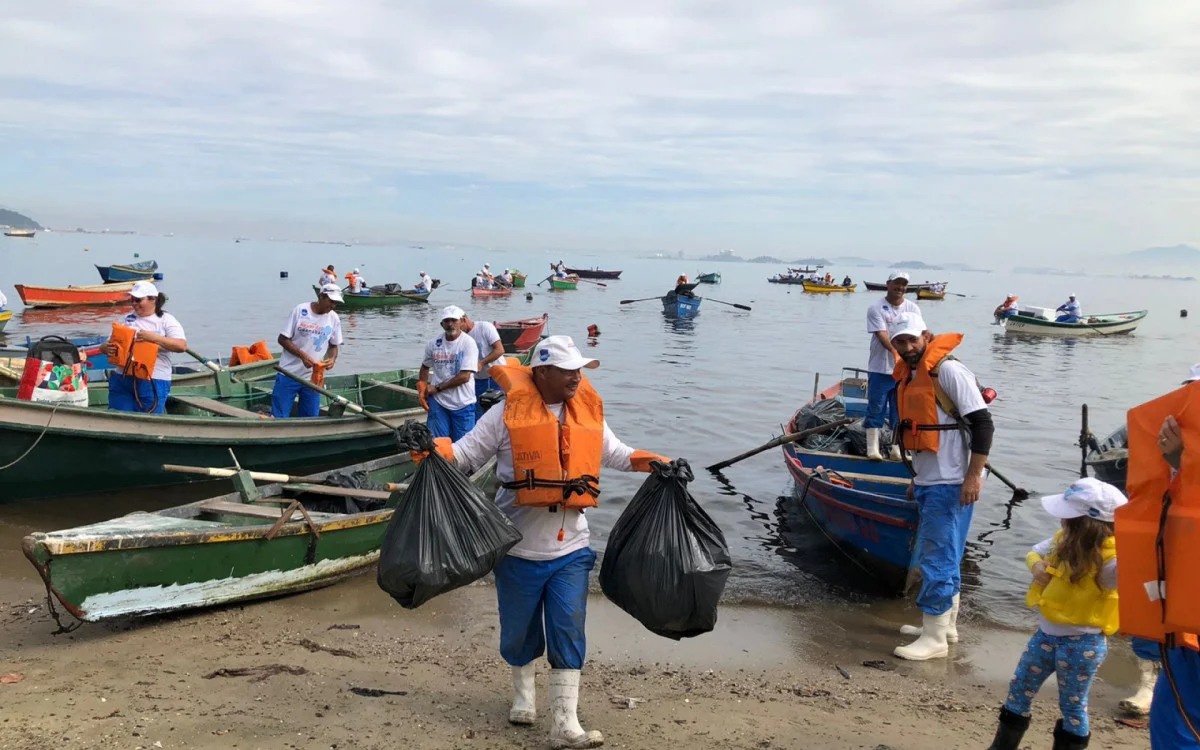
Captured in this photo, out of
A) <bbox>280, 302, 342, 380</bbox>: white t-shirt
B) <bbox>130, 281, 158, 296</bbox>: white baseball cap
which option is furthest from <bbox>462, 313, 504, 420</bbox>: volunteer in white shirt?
<bbox>130, 281, 158, 296</bbox>: white baseball cap

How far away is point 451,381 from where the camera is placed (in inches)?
343

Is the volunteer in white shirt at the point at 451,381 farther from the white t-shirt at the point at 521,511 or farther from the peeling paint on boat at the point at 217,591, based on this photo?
the white t-shirt at the point at 521,511

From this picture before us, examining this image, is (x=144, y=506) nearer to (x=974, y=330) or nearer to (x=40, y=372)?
(x=40, y=372)

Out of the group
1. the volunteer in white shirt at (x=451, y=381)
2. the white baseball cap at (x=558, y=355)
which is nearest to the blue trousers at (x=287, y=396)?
the volunteer in white shirt at (x=451, y=381)

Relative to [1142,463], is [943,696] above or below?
below

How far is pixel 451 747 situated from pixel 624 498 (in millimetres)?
6774

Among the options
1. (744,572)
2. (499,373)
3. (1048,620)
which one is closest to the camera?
(1048,620)

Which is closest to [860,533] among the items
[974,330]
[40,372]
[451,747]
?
[451,747]

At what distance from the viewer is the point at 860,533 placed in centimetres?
809

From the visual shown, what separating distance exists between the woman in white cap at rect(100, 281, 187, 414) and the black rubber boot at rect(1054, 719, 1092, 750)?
803cm

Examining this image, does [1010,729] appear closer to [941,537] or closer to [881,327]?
[941,537]

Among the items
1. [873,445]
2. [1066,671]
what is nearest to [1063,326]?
[873,445]

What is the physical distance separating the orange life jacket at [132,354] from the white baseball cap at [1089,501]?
27.2 feet

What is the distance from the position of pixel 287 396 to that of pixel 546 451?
715cm
